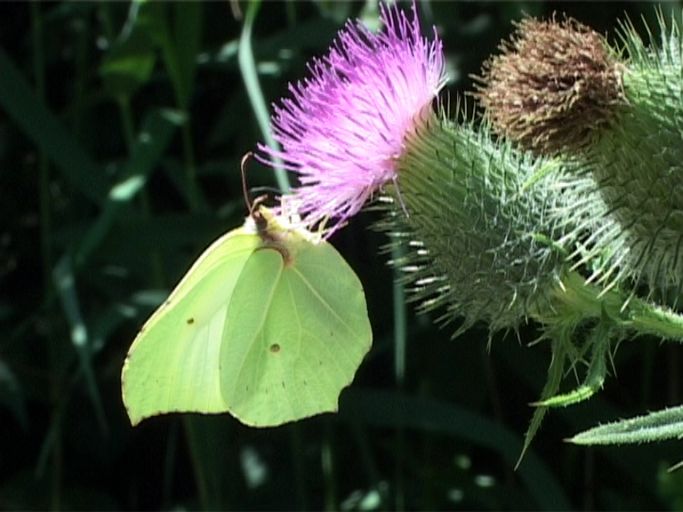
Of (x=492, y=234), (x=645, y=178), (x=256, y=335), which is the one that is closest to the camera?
(x=645, y=178)

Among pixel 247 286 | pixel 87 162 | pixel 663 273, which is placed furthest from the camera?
pixel 87 162

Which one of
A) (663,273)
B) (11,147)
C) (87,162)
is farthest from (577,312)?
(11,147)

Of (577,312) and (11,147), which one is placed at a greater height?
(11,147)

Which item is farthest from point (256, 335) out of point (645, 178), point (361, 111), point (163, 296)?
point (645, 178)

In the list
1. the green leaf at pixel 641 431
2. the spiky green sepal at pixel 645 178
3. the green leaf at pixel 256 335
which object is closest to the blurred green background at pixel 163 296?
the green leaf at pixel 256 335

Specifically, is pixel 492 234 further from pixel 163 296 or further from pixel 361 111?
pixel 163 296

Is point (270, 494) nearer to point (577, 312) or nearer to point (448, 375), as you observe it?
point (448, 375)

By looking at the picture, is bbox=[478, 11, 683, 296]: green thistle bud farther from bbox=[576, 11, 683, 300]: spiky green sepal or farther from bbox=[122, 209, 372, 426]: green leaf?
bbox=[122, 209, 372, 426]: green leaf
